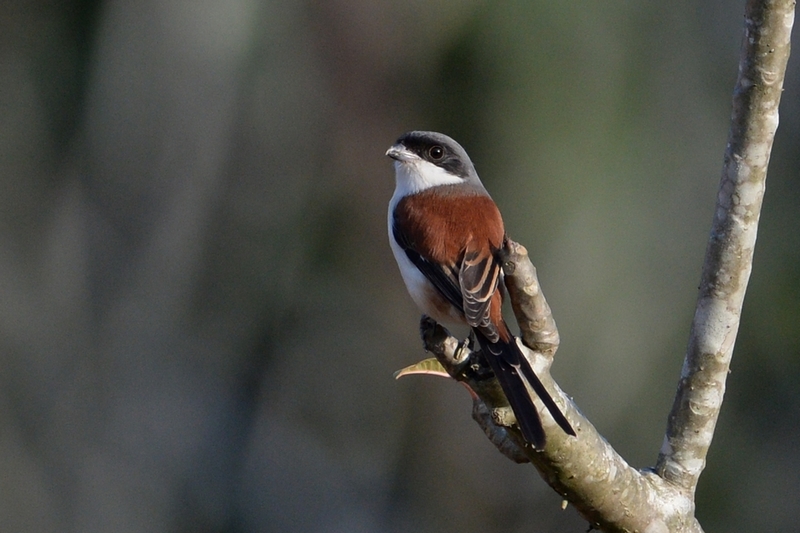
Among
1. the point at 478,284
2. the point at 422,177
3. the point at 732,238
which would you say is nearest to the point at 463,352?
the point at 478,284

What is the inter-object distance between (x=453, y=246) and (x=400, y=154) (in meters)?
0.63

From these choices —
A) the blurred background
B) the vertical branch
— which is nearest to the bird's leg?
the vertical branch

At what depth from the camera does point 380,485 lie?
5227 mm

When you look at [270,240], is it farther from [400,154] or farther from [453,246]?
[453,246]

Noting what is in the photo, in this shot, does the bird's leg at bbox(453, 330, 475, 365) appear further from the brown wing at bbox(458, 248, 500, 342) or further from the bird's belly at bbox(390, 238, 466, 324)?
the bird's belly at bbox(390, 238, 466, 324)

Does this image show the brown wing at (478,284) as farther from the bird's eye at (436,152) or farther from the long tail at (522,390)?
the bird's eye at (436,152)

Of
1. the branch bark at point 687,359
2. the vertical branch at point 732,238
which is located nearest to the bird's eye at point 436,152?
the branch bark at point 687,359

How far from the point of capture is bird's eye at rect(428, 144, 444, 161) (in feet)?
10.8

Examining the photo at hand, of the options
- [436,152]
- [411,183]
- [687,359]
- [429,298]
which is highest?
[436,152]

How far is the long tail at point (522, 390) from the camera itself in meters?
1.88

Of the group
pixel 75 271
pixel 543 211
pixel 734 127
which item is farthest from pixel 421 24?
pixel 734 127

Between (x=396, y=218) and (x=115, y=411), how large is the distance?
2.96 m

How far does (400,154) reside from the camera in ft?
10.7

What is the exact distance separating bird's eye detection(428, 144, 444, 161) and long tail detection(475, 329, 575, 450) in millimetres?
1269
